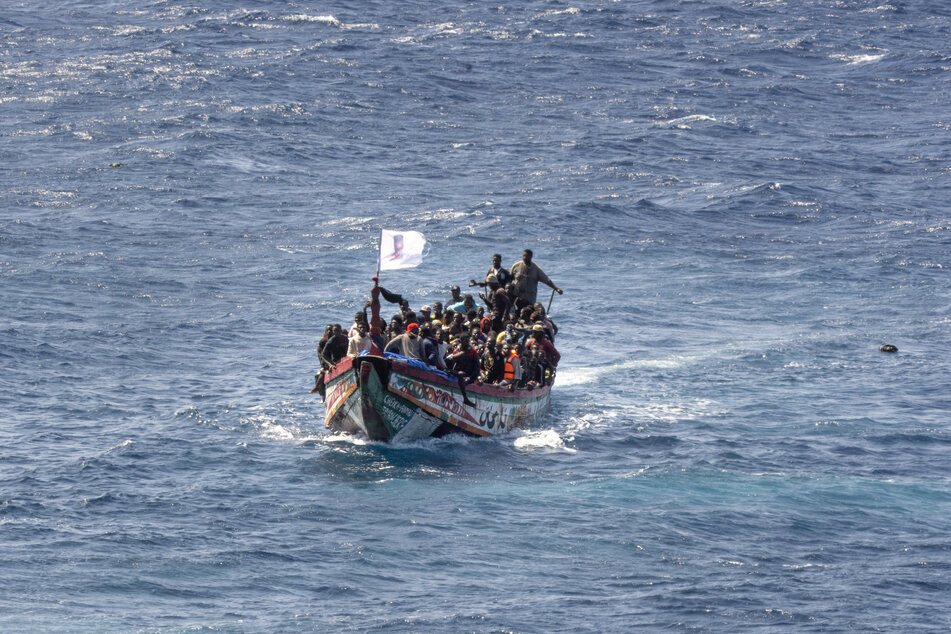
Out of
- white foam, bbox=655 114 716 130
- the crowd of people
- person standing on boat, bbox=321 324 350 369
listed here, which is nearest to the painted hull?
the crowd of people

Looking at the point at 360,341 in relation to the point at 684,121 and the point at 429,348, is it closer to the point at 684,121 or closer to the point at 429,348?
the point at 429,348

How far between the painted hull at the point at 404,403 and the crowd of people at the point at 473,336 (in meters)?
0.35

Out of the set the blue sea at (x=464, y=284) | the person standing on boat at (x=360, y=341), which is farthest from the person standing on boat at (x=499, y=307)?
the person standing on boat at (x=360, y=341)

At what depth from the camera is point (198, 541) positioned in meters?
23.1

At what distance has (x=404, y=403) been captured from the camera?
27.6 m

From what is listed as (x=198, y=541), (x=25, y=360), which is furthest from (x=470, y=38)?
(x=198, y=541)

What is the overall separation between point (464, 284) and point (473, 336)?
14.8 m

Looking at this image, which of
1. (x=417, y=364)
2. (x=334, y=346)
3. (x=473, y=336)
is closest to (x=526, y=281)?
(x=473, y=336)

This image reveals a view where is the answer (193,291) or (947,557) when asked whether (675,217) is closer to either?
(193,291)

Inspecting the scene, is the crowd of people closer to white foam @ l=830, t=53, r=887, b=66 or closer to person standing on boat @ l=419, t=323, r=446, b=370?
person standing on boat @ l=419, t=323, r=446, b=370

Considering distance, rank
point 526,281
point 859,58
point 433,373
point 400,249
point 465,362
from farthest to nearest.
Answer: point 859,58 < point 526,281 < point 465,362 < point 433,373 < point 400,249

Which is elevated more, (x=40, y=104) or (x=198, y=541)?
(x=40, y=104)

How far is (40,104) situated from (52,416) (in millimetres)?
46753

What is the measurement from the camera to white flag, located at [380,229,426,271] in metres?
26.0
